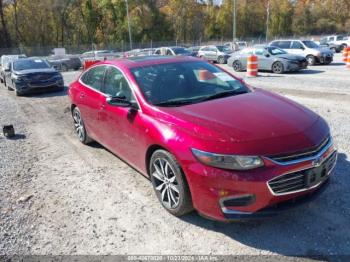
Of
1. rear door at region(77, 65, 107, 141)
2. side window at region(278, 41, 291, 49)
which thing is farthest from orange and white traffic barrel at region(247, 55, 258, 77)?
rear door at region(77, 65, 107, 141)

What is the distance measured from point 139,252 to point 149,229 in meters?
0.39

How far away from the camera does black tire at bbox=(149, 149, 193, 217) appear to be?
3.48 meters

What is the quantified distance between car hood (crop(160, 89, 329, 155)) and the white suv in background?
17.7 meters

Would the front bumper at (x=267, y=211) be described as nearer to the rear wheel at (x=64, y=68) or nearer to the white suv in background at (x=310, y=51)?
the white suv in background at (x=310, y=51)

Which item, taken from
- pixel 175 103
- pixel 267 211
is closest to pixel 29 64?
pixel 175 103

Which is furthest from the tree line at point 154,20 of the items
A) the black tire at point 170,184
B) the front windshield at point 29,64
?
the black tire at point 170,184

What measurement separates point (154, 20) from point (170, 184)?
71080 mm

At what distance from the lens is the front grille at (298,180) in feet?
10.1

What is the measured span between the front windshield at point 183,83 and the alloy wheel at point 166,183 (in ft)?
2.47

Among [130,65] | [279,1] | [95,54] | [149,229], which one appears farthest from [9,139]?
[279,1]

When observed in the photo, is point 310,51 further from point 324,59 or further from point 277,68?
point 277,68

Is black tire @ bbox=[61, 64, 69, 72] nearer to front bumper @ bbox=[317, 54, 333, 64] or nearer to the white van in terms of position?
the white van

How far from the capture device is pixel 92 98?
5.43 meters

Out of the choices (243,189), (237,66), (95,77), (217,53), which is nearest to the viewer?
(243,189)
